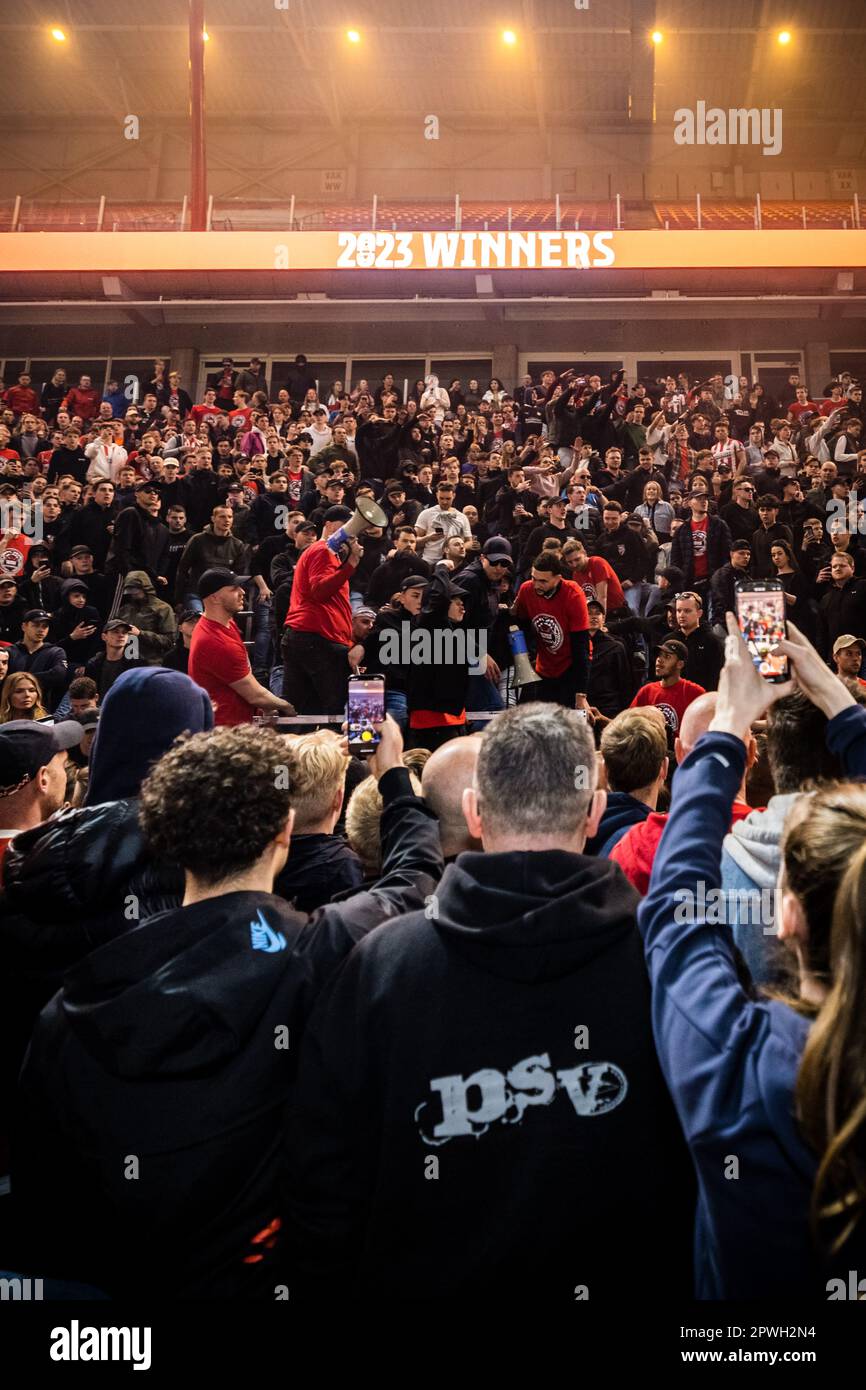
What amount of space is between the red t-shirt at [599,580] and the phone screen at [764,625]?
5433 millimetres

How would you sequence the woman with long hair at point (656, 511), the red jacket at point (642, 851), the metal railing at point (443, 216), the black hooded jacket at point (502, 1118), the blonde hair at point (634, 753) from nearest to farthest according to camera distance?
1. the black hooded jacket at point (502, 1118)
2. the red jacket at point (642, 851)
3. the blonde hair at point (634, 753)
4. the woman with long hair at point (656, 511)
5. the metal railing at point (443, 216)

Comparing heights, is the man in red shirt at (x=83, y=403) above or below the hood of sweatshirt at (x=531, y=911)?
above

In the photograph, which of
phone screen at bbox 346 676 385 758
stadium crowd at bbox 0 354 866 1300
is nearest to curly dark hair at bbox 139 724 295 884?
stadium crowd at bbox 0 354 866 1300

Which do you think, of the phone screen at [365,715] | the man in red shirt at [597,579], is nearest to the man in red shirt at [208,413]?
the man in red shirt at [597,579]

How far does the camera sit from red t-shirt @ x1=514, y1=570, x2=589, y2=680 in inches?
225

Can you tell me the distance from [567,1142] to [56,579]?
7433mm

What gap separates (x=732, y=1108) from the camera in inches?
41.7

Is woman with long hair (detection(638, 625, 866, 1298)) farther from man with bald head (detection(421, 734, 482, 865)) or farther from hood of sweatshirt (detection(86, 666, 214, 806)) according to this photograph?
hood of sweatshirt (detection(86, 666, 214, 806))

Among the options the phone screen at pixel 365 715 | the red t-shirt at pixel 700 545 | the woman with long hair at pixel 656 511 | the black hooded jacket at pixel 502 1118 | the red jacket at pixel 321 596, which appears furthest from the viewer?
the woman with long hair at pixel 656 511

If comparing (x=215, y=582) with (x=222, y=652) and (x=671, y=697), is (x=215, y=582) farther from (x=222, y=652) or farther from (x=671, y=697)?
(x=671, y=697)

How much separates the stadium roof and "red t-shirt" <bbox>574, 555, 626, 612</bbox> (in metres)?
12.5

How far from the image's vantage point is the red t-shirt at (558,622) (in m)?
5.71

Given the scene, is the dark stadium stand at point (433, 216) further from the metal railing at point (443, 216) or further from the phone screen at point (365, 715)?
the phone screen at point (365, 715)
